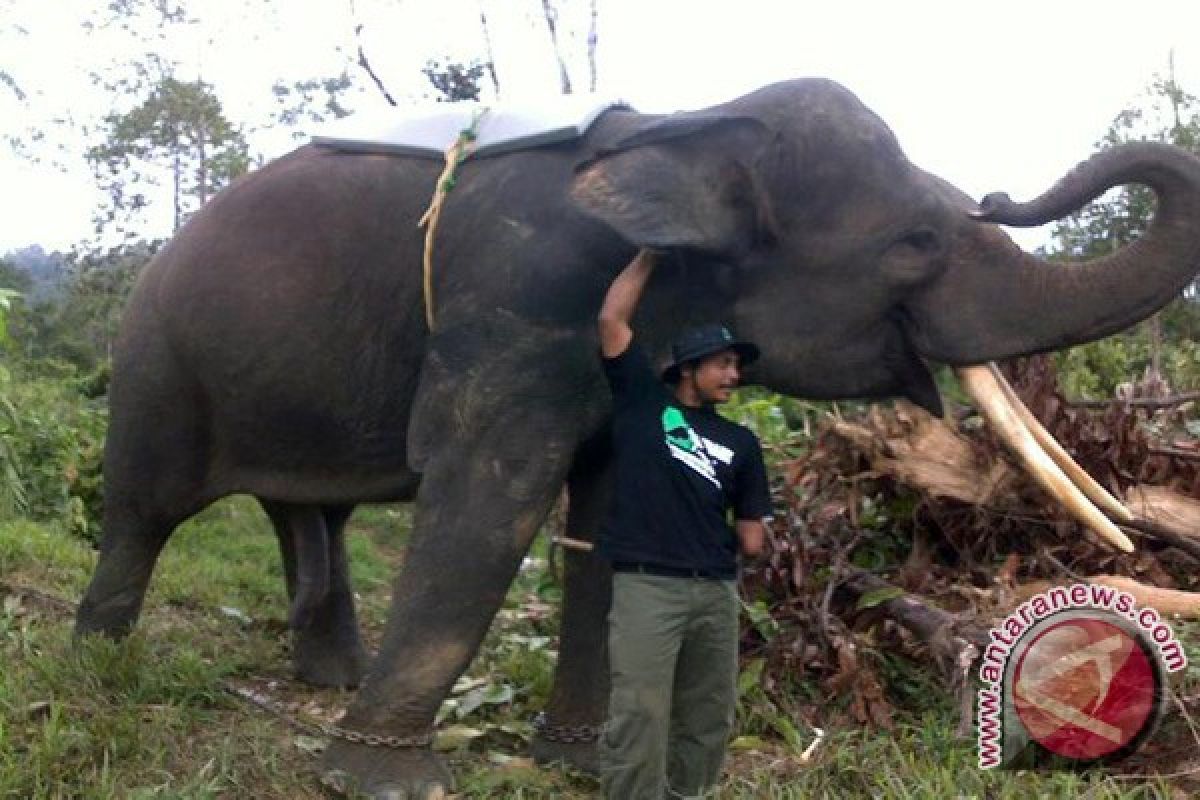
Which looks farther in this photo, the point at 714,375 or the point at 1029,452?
the point at 1029,452

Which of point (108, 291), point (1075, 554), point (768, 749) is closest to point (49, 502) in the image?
point (768, 749)

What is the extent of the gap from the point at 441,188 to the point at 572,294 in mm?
475

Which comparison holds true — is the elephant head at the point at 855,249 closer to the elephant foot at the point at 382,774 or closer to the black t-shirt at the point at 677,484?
the black t-shirt at the point at 677,484

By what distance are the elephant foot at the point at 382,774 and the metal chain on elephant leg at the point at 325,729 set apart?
0.01 metres

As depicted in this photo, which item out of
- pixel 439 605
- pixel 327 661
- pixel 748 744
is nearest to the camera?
pixel 439 605

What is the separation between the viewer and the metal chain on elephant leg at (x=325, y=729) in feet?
9.50

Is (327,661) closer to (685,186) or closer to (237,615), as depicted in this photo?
(237,615)

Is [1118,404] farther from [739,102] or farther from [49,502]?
[49,502]

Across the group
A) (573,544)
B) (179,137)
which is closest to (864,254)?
(573,544)

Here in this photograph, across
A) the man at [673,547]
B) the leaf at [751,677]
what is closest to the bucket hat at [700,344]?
the man at [673,547]

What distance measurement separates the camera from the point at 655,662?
8.54ft

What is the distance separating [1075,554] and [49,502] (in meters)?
5.21

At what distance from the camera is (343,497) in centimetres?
343

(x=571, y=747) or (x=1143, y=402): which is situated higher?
(x=1143, y=402)
